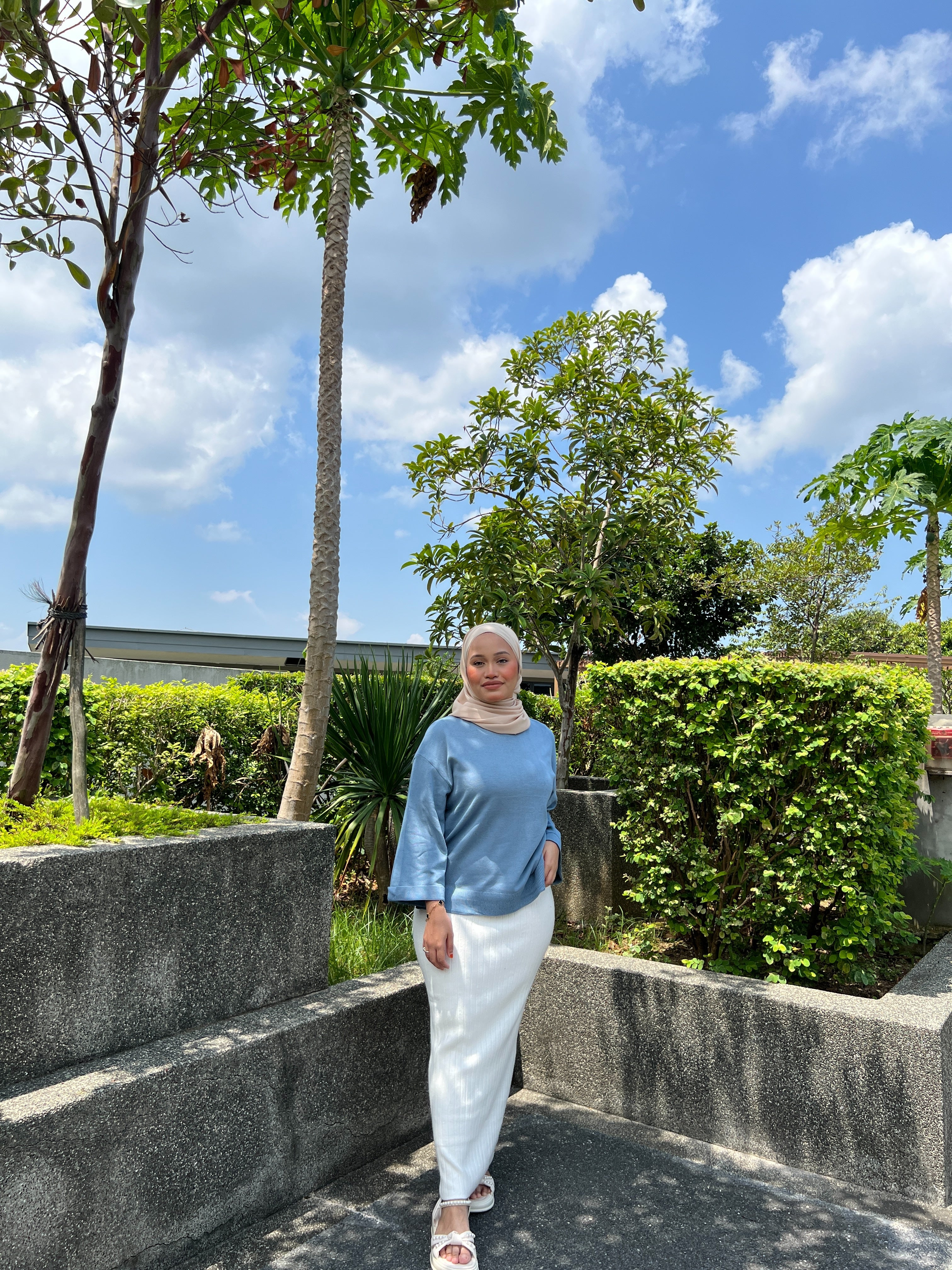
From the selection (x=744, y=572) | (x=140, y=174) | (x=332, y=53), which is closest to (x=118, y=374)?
(x=140, y=174)

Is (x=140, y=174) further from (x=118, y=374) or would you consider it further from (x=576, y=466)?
(x=576, y=466)

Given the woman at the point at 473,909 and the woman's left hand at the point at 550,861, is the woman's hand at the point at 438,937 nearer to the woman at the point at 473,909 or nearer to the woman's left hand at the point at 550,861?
the woman at the point at 473,909

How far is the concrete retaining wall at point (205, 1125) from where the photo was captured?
2420 millimetres

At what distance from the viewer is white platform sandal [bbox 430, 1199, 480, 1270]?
2672 millimetres

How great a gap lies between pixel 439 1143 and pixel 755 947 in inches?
80.2

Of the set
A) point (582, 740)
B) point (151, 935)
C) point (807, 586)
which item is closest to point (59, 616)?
point (151, 935)

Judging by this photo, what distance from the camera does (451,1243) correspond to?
2721mm

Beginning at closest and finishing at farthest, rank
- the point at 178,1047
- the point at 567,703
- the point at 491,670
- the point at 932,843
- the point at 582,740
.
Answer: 1. the point at 178,1047
2. the point at 491,670
3. the point at 932,843
4. the point at 567,703
5. the point at 582,740

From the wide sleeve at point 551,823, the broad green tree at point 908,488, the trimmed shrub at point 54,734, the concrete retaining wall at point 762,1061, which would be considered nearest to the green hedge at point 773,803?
the concrete retaining wall at point 762,1061

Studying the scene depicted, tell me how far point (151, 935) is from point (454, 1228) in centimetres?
136

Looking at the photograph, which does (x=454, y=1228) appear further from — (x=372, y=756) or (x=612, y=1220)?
(x=372, y=756)

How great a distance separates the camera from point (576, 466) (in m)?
5.91

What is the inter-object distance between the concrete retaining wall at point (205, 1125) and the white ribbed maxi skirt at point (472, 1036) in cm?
49

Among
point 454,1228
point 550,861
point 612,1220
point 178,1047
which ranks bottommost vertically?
point 612,1220
